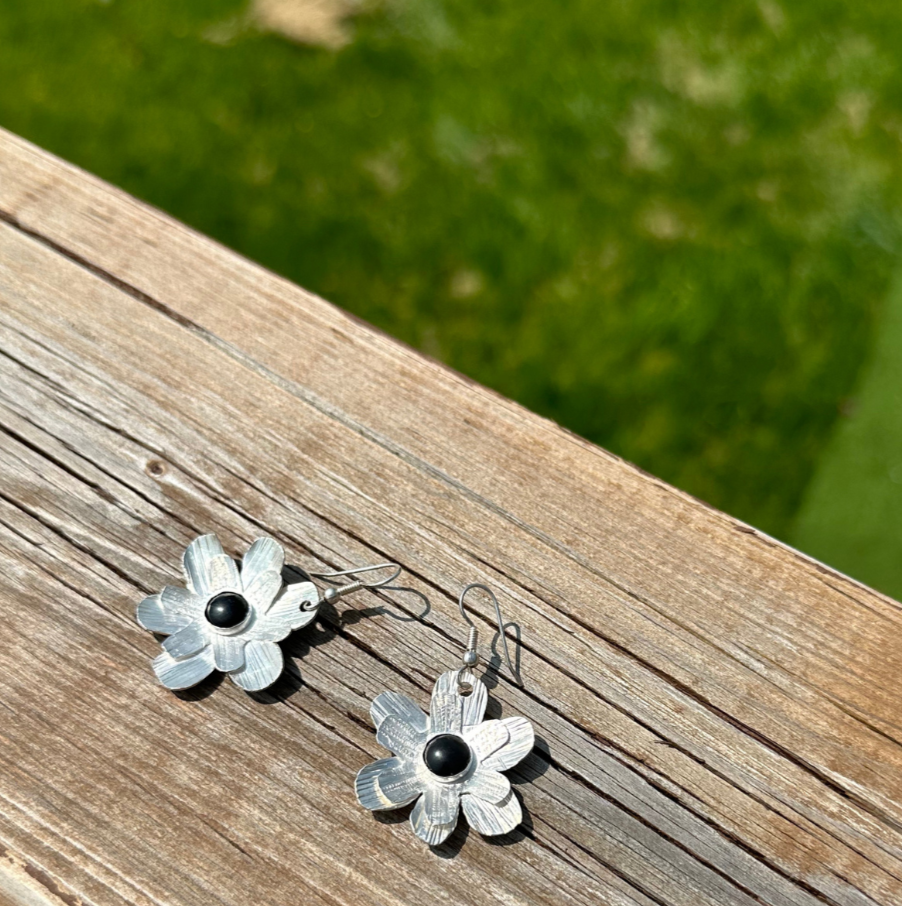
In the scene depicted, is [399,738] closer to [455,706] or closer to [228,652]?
[455,706]

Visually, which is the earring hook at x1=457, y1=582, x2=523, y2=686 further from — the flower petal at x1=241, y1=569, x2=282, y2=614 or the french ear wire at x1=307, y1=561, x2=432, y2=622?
the flower petal at x1=241, y1=569, x2=282, y2=614

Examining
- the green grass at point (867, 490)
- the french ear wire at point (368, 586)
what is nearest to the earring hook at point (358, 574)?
the french ear wire at point (368, 586)

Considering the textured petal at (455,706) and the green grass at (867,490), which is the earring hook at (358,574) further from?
the green grass at (867,490)

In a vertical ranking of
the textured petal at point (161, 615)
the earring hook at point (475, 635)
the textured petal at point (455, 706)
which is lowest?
the textured petal at point (161, 615)

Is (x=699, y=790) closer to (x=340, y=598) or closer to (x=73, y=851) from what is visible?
(x=340, y=598)

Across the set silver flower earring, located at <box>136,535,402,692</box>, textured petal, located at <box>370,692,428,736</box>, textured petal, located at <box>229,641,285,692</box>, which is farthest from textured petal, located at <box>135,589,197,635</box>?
textured petal, located at <box>370,692,428,736</box>

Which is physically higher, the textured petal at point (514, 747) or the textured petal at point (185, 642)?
the textured petal at point (514, 747)
